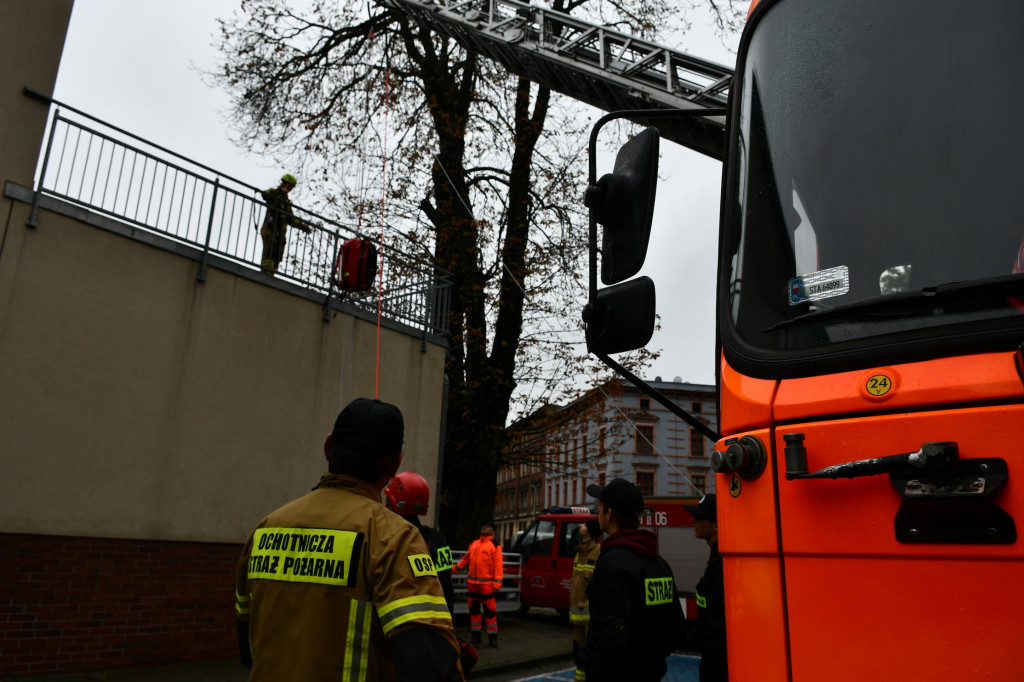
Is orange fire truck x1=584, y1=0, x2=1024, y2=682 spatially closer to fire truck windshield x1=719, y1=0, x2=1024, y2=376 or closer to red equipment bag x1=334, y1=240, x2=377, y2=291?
fire truck windshield x1=719, y1=0, x2=1024, y2=376

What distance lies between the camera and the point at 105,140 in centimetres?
898

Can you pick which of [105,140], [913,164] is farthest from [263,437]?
Answer: [913,164]

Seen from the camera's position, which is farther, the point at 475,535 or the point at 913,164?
the point at 475,535

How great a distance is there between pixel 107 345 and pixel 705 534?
6.43 meters

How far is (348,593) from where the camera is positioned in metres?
2.26

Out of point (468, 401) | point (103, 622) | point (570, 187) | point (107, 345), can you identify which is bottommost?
point (103, 622)

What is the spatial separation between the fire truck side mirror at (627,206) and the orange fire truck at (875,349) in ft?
0.52

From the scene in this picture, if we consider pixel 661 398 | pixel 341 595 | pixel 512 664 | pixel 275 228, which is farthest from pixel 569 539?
pixel 341 595

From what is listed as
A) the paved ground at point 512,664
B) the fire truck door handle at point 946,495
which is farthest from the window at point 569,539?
the fire truck door handle at point 946,495

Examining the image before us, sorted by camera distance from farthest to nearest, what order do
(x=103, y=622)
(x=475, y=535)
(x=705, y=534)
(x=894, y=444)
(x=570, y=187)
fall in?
(x=570, y=187), (x=475, y=535), (x=103, y=622), (x=705, y=534), (x=894, y=444)

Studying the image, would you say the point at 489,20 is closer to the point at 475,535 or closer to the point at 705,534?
the point at 705,534

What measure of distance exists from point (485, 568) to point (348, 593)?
37.5ft

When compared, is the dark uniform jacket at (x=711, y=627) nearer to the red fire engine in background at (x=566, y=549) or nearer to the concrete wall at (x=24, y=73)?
the concrete wall at (x=24, y=73)

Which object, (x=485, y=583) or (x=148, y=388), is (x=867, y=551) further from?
(x=485, y=583)
